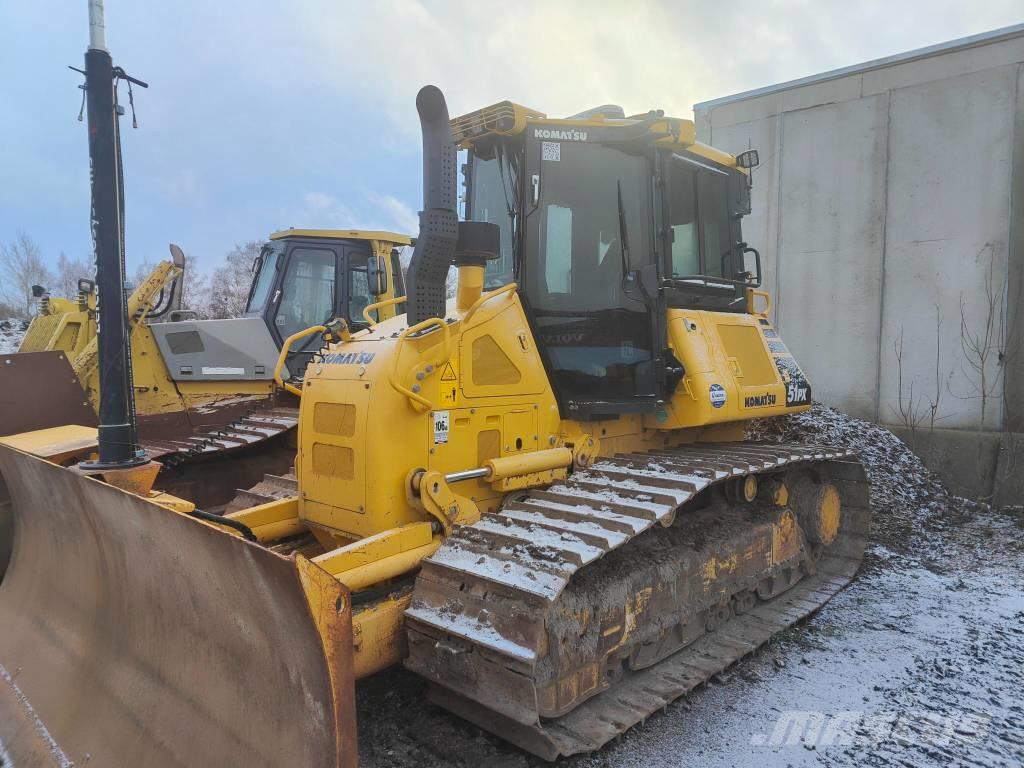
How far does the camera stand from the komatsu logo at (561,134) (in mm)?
3781

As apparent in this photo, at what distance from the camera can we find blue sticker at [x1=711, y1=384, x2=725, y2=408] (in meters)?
4.17

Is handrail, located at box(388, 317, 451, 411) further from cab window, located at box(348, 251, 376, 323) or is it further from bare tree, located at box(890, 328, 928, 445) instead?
bare tree, located at box(890, 328, 928, 445)

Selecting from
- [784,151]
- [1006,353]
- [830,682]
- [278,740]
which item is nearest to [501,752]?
[278,740]

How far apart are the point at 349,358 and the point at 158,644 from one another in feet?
4.95

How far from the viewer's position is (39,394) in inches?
199

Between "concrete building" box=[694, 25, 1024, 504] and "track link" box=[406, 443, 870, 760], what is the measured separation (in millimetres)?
4375

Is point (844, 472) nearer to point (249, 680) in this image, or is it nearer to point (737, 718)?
point (737, 718)

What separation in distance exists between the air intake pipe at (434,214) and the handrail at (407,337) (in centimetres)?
4

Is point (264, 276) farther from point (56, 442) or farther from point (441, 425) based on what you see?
point (441, 425)

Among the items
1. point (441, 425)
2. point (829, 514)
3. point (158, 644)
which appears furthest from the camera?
point (829, 514)

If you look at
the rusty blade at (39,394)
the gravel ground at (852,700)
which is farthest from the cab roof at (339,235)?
the gravel ground at (852,700)

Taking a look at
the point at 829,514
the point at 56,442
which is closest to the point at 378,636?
the point at 56,442

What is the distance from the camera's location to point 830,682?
150 inches

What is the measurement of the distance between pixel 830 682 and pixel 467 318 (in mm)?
2722
